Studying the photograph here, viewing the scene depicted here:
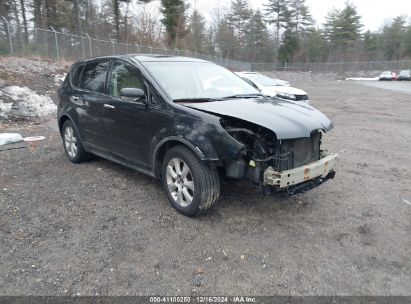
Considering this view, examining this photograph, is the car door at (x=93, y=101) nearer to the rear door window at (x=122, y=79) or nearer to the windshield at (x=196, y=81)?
the rear door window at (x=122, y=79)

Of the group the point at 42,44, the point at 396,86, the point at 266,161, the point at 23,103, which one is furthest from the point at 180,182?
the point at 396,86

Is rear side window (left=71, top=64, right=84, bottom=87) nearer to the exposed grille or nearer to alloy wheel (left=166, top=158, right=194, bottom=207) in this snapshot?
alloy wheel (left=166, top=158, right=194, bottom=207)

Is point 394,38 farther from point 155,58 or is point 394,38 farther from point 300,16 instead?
point 155,58

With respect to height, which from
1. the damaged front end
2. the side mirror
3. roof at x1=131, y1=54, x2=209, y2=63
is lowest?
the damaged front end

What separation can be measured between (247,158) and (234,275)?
4.07 ft

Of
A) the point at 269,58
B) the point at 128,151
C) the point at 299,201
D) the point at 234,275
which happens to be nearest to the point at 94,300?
the point at 234,275

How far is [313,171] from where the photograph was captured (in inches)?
159

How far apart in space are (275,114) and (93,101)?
287 centimetres

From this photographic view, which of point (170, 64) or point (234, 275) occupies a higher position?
point (170, 64)

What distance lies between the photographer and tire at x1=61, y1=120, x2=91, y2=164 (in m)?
6.14

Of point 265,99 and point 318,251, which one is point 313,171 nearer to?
point 318,251

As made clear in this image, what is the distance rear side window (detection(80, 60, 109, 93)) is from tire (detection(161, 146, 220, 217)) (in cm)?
187

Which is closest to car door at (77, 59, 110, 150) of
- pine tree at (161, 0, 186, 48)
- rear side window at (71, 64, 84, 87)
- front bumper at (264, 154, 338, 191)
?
rear side window at (71, 64, 84, 87)

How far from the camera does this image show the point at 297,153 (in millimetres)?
4055
